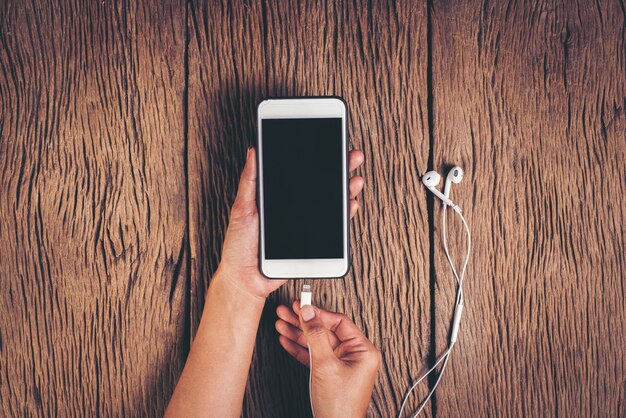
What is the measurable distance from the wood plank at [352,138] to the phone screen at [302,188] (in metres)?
0.07

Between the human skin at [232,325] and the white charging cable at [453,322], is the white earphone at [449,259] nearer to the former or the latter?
the white charging cable at [453,322]

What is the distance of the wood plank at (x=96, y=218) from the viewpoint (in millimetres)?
711

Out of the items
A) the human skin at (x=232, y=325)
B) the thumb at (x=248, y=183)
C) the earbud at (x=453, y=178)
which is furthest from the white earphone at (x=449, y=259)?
the thumb at (x=248, y=183)

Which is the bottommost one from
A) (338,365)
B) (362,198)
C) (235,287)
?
(338,365)

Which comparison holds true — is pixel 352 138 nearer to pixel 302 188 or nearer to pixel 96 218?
pixel 302 188

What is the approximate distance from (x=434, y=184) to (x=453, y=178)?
3 centimetres

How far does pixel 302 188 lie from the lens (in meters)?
0.65

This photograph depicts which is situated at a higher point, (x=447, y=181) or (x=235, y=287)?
(x=447, y=181)

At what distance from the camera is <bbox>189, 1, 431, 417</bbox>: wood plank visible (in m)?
0.71

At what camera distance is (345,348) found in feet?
2.18

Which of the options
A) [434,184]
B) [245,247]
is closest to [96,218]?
[245,247]

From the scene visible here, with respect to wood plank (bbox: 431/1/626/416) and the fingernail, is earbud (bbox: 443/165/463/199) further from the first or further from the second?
the fingernail

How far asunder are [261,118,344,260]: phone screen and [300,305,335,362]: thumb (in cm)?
8

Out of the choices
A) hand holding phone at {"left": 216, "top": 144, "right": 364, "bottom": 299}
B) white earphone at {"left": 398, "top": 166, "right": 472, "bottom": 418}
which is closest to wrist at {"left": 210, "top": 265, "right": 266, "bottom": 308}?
hand holding phone at {"left": 216, "top": 144, "right": 364, "bottom": 299}
